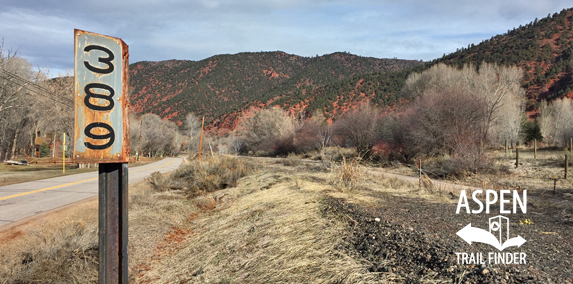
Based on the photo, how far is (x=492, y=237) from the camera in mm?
4184

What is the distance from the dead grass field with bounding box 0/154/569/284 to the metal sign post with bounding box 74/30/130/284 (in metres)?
1.53

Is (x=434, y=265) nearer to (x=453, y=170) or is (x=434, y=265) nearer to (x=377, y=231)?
(x=377, y=231)

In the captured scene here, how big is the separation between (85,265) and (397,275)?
3.74m

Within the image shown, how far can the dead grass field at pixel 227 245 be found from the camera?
12.1ft

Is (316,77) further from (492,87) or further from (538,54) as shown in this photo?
(492,87)

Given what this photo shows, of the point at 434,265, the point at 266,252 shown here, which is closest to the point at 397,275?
the point at 434,265

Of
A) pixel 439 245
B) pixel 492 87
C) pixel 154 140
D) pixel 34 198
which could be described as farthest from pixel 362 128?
pixel 154 140

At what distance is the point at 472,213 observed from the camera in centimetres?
600

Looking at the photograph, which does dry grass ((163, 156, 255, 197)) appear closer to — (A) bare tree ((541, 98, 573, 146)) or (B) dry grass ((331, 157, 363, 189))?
(B) dry grass ((331, 157, 363, 189))

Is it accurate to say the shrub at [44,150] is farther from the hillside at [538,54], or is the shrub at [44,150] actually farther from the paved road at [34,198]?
the hillside at [538,54]

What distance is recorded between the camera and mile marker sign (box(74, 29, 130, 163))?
2586 mm

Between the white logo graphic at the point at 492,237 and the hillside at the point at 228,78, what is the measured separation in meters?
81.4
